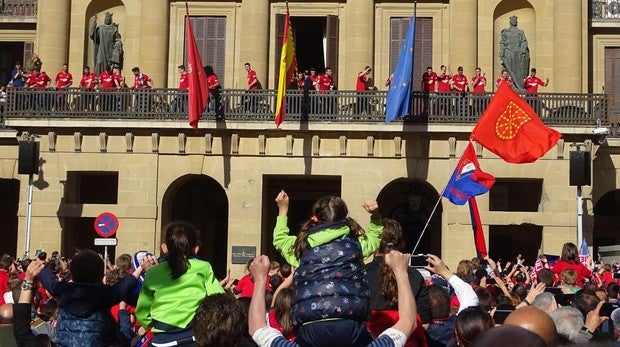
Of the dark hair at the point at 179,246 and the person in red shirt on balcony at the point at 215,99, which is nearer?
the dark hair at the point at 179,246

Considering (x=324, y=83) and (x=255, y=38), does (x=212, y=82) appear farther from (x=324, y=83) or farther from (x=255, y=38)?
(x=324, y=83)

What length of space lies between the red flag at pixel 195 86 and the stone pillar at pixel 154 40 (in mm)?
3056

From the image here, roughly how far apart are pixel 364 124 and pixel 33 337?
21725 mm

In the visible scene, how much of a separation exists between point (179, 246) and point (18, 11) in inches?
1107

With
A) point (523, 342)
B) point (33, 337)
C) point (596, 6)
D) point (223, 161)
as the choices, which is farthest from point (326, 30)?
point (523, 342)

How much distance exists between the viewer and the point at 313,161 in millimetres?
30219

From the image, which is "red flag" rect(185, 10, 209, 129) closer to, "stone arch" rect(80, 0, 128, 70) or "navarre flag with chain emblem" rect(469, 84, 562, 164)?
"stone arch" rect(80, 0, 128, 70)

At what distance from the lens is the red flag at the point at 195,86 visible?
29078 millimetres

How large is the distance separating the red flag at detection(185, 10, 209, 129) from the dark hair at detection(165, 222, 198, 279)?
67.5ft

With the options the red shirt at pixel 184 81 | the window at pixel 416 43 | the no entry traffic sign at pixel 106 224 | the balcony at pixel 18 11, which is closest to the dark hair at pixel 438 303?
the no entry traffic sign at pixel 106 224

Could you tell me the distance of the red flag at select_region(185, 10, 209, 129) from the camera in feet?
95.4

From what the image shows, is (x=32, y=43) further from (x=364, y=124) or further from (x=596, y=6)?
(x=596, y=6)

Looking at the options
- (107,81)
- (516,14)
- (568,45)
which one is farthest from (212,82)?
(568,45)

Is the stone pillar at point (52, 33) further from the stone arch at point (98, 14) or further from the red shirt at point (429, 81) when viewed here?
the red shirt at point (429, 81)
